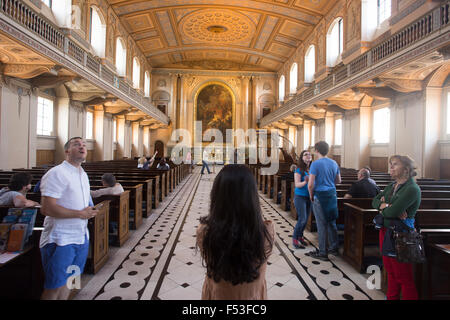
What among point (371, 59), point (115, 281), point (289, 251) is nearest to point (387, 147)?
point (371, 59)

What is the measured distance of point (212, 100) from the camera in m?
25.7

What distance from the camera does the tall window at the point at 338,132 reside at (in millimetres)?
15062

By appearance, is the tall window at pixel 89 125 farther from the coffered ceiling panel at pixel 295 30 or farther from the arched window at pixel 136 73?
the coffered ceiling panel at pixel 295 30

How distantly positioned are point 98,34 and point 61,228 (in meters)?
14.3

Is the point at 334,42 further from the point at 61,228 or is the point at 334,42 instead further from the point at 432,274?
the point at 61,228

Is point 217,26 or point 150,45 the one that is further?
point 150,45

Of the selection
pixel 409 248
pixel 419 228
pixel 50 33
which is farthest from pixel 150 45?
pixel 409 248

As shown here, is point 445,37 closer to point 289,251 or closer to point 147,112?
point 289,251

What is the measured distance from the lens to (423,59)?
23.2 feet

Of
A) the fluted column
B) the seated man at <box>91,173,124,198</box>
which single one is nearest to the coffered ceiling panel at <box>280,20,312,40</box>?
the fluted column

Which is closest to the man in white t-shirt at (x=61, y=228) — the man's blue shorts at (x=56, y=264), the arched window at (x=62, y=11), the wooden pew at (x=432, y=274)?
the man's blue shorts at (x=56, y=264)

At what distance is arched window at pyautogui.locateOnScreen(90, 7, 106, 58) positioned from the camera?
13.2m

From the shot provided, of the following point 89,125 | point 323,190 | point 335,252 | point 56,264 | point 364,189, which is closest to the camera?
point 56,264

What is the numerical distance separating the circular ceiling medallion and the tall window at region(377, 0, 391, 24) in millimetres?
8652
